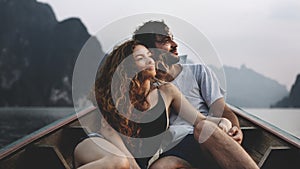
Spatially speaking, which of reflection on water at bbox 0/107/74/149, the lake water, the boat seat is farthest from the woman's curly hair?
reflection on water at bbox 0/107/74/149

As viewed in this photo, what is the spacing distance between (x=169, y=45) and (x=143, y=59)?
0.37 ft

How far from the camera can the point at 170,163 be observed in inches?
38.5

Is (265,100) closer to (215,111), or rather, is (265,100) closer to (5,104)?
(5,104)

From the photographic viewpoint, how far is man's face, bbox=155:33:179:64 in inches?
40.1

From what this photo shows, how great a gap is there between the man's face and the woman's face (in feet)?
0.20

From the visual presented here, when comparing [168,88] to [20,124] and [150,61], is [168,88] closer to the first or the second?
[150,61]

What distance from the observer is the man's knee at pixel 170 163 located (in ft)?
3.20

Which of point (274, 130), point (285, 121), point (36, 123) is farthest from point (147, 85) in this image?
point (36, 123)

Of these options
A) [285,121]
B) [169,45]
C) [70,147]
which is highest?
[169,45]

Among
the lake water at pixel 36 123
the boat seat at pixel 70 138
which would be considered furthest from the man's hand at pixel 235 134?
the lake water at pixel 36 123

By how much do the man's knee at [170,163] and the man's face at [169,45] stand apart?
25 cm

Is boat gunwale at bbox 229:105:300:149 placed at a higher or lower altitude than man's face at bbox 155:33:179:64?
lower

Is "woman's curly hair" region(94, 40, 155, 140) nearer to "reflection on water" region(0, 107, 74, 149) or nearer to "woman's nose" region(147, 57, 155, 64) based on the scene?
"woman's nose" region(147, 57, 155, 64)

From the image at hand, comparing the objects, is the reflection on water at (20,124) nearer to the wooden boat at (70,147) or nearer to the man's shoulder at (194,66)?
the wooden boat at (70,147)
